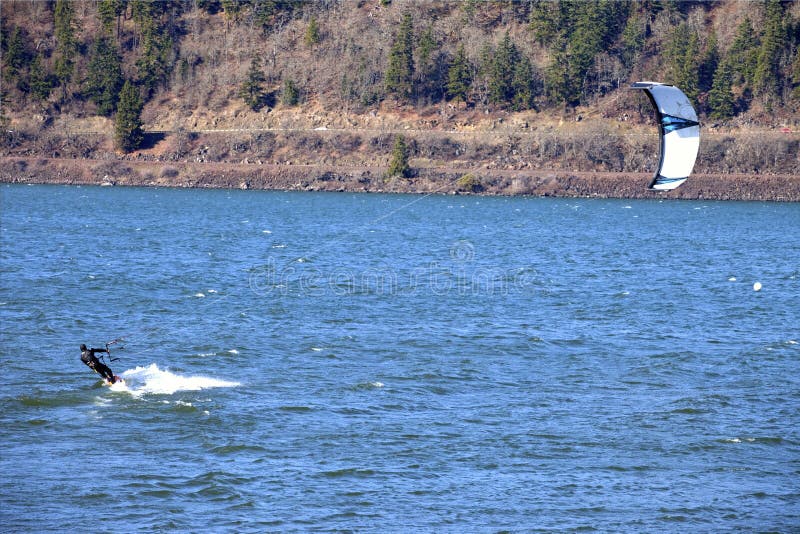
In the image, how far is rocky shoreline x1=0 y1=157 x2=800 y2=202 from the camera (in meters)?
96.0

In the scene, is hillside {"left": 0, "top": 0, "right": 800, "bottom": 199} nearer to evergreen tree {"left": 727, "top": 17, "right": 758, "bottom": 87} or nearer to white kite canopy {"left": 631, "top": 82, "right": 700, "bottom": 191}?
evergreen tree {"left": 727, "top": 17, "right": 758, "bottom": 87}

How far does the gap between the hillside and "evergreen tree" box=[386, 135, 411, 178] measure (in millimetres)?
1470

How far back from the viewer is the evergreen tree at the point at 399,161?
9575 cm

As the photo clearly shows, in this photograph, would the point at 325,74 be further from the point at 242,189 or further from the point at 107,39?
the point at 107,39

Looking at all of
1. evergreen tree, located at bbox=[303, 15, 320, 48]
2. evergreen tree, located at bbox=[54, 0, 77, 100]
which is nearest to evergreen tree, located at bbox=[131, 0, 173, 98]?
evergreen tree, located at bbox=[54, 0, 77, 100]

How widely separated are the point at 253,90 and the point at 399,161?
22.2 meters

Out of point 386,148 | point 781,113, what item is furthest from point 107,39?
point 781,113

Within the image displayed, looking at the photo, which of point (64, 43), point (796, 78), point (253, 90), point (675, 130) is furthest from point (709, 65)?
point (675, 130)

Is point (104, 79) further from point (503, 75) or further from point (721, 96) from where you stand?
point (721, 96)

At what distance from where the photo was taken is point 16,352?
2486 centimetres

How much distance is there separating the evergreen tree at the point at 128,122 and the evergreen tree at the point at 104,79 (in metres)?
5.80

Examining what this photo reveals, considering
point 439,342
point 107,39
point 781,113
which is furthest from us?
point 107,39

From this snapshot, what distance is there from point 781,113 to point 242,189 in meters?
55.5

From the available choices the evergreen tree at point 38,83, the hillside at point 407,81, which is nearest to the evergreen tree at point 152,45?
the hillside at point 407,81
